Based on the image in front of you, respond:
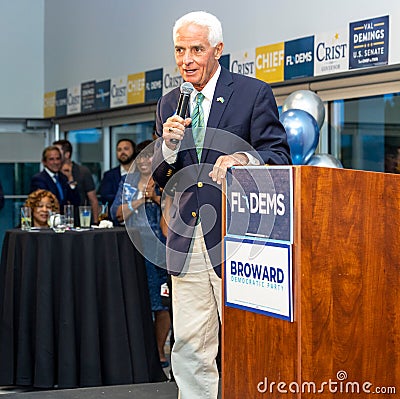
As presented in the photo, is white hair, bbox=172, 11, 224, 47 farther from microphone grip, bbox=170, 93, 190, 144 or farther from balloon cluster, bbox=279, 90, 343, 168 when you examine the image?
balloon cluster, bbox=279, 90, 343, 168

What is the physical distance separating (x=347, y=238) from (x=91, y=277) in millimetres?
2890

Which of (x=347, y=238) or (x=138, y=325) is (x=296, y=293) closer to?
(x=347, y=238)

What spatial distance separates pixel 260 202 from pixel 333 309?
1.16ft

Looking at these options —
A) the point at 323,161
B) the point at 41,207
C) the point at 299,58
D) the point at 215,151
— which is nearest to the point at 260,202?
the point at 215,151

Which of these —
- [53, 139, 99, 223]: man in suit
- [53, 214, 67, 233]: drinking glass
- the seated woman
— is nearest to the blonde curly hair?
the seated woman

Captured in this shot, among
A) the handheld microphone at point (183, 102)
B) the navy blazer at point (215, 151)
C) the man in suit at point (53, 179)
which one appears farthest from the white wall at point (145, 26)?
the handheld microphone at point (183, 102)

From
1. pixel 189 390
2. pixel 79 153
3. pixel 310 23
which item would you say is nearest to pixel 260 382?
pixel 189 390

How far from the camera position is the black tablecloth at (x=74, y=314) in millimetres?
5078

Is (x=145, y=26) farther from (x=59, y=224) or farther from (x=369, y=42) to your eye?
(x=59, y=224)

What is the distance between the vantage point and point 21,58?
475 inches

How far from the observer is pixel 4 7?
11875 mm

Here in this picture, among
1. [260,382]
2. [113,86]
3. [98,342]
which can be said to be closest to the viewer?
[260,382]

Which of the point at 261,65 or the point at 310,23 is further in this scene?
the point at 261,65

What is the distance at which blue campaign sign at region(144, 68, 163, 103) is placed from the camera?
9066 millimetres
